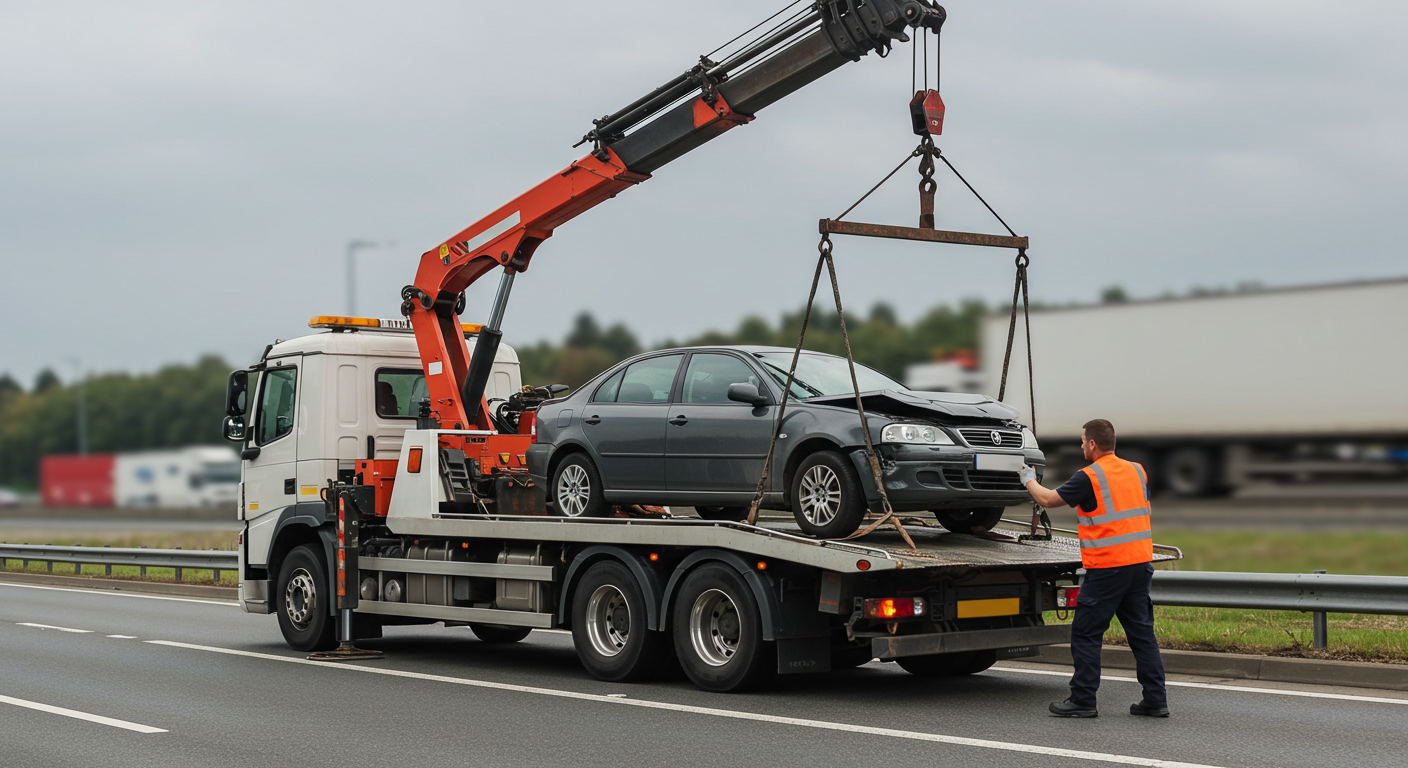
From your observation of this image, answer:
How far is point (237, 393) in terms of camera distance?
556 inches

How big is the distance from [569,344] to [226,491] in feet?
54.9

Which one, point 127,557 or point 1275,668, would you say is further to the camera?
point 127,557

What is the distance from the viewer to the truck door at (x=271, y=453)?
1364cm

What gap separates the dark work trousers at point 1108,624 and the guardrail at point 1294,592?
1915mm

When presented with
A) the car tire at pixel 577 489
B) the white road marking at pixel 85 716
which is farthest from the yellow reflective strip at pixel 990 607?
the white road marking at pixel 85 716

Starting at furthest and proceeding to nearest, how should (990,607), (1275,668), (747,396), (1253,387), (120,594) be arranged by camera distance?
(1253,387)
(120,594)
(747,396)
(1275,668)
(990,607)

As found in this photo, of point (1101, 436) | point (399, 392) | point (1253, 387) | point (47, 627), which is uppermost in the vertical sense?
point (1253, 387)

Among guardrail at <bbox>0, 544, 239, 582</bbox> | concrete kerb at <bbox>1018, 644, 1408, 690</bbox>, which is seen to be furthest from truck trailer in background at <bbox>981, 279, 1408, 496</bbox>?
concrete kerb at <bbox>1018, 644, 1408, 690</bbox>

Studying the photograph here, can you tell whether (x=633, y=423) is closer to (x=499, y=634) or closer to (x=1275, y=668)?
(x=499, y=634)

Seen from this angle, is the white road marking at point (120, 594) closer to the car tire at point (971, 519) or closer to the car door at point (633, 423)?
the car door at point (633, 423)

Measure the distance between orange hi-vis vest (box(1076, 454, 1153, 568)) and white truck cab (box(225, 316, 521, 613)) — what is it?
642cm

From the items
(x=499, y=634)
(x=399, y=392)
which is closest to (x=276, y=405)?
(x=399, y=392)

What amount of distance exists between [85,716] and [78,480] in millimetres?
72403

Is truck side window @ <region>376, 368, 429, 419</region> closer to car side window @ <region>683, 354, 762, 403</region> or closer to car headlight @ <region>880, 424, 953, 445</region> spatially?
car side window @ <region>683, 354, 762, 403</region>
